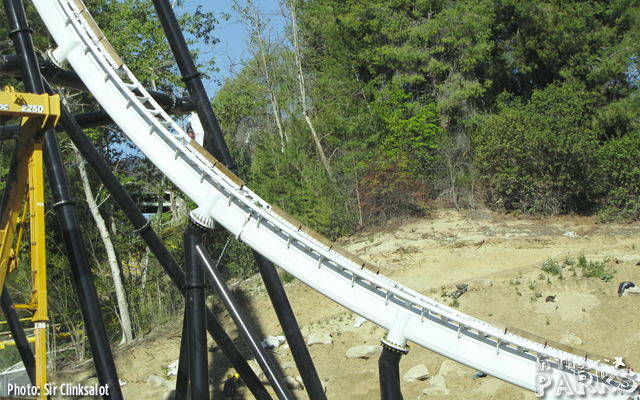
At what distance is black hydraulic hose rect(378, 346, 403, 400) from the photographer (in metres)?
5.38

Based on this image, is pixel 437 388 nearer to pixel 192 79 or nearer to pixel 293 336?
pixel 293 336

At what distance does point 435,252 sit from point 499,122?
5.71 metres

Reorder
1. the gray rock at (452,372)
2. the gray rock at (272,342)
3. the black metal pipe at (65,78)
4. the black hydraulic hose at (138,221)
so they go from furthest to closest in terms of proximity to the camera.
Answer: the gray rock at (272,342), the gray rock at (452,372), the black hydraulic hose at (138,221), the black metal pipe at (65,78)

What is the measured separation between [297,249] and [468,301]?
942 cm

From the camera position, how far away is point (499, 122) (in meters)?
19.3

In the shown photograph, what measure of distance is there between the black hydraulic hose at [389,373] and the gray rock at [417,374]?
20.5ft

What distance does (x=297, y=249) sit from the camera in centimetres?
563

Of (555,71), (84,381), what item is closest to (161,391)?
(84,381)

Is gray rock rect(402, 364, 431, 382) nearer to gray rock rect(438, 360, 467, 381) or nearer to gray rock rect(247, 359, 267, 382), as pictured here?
gray rock rect(438, 360, 467, 381)

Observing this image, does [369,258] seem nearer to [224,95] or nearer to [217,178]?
[224,95]

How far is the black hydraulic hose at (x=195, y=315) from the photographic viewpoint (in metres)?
5.97

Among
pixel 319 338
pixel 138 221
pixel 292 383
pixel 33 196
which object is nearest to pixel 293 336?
pixel 138 221

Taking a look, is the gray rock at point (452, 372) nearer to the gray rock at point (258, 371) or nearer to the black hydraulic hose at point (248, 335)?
the gray rock at point (258, 371)

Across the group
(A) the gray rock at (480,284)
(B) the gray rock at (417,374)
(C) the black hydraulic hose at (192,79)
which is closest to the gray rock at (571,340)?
(A) the gray rock at (480,284)
